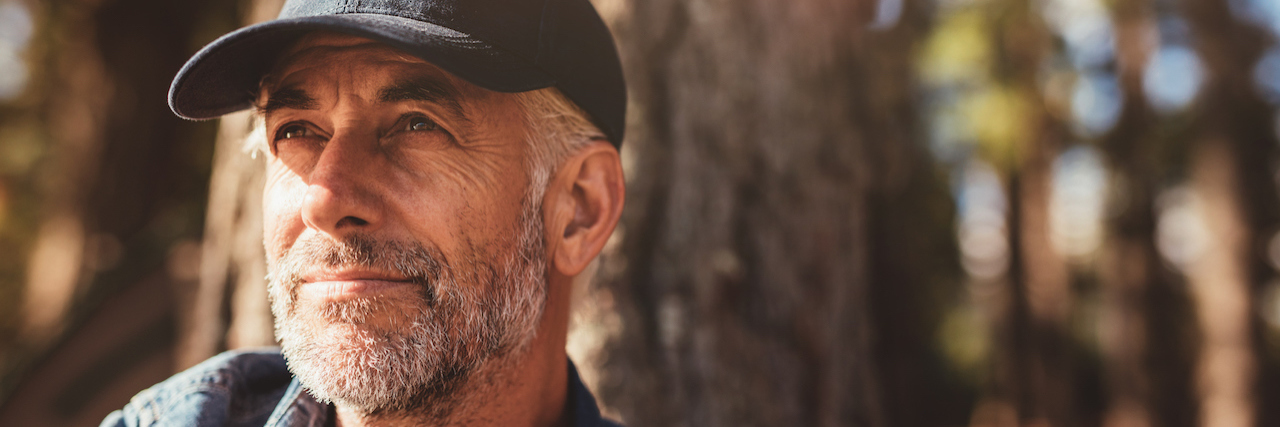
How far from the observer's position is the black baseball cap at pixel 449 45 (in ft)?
Answer: 4.58

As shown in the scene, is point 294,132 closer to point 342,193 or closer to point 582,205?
point 342,193

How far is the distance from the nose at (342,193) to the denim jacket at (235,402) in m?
0.56

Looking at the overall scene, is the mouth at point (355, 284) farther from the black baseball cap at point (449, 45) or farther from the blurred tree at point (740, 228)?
the blurred tree at point (740, 228)

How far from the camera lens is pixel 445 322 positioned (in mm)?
1524

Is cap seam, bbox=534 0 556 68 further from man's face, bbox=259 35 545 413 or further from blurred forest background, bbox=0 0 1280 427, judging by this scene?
blurred forest background, bbox=0 0 1280 427

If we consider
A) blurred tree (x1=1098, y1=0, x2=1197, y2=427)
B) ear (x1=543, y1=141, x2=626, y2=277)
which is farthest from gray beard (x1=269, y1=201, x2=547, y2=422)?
blurred tree (x1=1098, y1=0, x2=1197, y2=427)

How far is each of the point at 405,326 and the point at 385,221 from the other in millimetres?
215

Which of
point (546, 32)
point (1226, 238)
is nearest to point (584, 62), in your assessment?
point (546, 32)

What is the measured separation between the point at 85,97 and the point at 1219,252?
1214 centimetres

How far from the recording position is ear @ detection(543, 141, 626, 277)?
5.81ft

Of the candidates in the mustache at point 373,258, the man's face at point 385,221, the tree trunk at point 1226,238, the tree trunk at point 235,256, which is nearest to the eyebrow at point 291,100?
the man's face at point 385,221

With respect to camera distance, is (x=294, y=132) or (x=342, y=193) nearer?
(x=342, y=193)

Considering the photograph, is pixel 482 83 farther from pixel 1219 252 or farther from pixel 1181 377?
→ pixel 1181 377

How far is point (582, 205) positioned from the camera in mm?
1845
